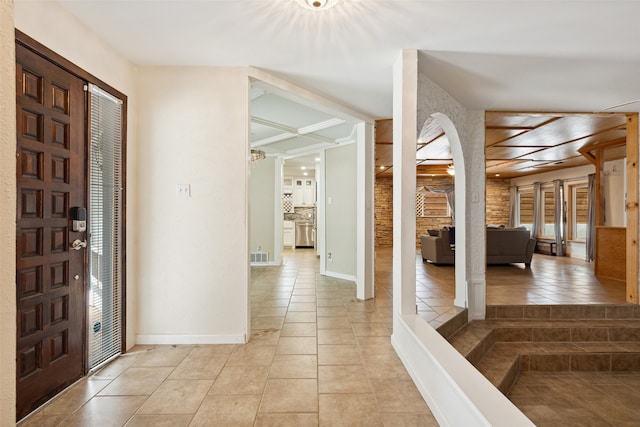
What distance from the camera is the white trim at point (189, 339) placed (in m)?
2.58

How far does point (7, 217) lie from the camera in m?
0.76

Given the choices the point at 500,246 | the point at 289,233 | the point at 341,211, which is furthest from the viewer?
the point at 289,233

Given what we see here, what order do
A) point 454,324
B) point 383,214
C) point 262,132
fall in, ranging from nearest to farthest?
point 454,324 → point 262,132 → point 383,214

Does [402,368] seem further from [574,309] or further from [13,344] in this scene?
[574,309]

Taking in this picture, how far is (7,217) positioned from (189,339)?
84.1 inches

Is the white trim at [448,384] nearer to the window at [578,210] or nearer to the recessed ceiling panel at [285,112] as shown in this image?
the recessed ceiling panel at [285,112]

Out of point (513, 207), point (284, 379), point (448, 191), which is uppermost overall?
point (448, 191)

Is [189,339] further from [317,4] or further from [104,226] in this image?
[317,4]

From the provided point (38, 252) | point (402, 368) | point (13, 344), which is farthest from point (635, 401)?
point (38, 252)

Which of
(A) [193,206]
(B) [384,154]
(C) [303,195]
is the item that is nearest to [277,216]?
(B) [384,154]

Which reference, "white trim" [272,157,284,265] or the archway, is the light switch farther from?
"white trim" [272,157,284,265]

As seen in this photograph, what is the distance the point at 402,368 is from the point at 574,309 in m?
2.70

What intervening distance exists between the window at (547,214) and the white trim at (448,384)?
8291 mm

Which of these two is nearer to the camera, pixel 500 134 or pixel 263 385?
pixel 263 385
